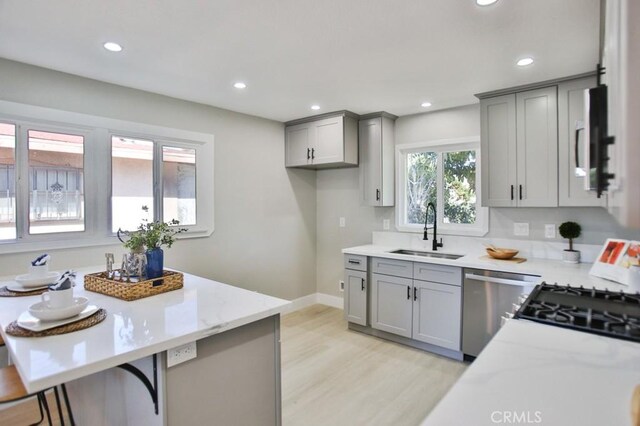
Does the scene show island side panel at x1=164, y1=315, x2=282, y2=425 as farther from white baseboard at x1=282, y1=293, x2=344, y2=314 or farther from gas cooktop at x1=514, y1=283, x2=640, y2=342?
white baseboard at x1=282, y1=293, x2=344, y2=314

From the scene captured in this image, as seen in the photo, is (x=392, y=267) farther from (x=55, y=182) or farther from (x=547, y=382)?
(x=55, y=182)

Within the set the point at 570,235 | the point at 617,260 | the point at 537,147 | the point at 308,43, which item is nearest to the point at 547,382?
the point at 617,260

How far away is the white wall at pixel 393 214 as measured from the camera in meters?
2.98

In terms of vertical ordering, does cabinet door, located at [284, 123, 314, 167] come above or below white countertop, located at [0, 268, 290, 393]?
above

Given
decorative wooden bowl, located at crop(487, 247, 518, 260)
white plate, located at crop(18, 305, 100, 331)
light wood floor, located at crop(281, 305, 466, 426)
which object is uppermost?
decorative wooden bowl, located at crop(487, 247, 518, 260)

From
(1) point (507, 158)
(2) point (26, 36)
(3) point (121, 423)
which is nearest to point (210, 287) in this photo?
(3) point (121, 423)

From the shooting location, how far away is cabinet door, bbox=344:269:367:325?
3.73m

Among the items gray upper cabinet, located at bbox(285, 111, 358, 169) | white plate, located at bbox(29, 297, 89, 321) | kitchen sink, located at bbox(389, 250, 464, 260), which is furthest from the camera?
gray upper cabinet, located at bbox(285, 111, 358, 169)

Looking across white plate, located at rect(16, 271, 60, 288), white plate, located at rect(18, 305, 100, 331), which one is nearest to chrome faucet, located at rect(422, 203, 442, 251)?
white plate, located at rect(18, 305, 100, 331)

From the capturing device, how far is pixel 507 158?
3.15 metres

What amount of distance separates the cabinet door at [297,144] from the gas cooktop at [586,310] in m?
2.97

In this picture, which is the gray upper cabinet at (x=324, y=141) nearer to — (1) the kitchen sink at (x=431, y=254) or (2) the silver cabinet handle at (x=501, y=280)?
(1) the kitchen sink at (x=431, y=254)

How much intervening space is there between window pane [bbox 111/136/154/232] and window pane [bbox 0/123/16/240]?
645mm

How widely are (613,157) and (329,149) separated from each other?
3398mm
